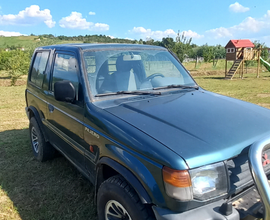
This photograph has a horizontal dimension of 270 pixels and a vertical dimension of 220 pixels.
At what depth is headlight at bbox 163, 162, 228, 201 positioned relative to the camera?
1.67 metres

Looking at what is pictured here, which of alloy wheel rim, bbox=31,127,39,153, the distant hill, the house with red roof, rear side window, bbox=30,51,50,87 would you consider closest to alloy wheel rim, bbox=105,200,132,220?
rear side window, bbox=30,51,50,87

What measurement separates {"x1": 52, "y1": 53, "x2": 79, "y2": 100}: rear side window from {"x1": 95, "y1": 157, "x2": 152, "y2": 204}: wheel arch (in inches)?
38.3

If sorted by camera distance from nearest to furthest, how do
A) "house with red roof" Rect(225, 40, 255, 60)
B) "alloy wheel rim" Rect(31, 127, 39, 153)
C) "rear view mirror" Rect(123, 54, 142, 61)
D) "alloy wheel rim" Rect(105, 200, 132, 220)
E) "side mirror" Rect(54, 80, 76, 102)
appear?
"alloy wheel rim" Rect(105, 200, 132, 220)
"side mirror" Rect(54, 80, 76, 102)
"rear view mirror" Rect(123, 54, 142, 61)
"alloy wheel rim" Rect(31, 127, 39, 153)
"house with red roof" Rect(225, 40, 255, 60)

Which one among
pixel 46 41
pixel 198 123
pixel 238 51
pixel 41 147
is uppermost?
pixel 46 41

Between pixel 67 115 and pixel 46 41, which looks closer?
pixel 67 115

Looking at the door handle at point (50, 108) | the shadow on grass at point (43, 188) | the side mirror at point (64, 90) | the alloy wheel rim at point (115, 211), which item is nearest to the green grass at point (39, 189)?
the shadow on grass at point (43, 188)

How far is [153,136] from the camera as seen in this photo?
190 cm

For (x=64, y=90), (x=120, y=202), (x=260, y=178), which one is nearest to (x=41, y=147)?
(x=64, y=90)

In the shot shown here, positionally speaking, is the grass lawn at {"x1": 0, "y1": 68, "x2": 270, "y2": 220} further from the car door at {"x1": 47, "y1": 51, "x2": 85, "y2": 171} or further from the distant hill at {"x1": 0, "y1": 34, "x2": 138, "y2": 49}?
the distant hill at {"x1": 0, "y1": 34, "x2": 138, "y2": 49}

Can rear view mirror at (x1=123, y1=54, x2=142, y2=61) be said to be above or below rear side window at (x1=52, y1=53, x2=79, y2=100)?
above

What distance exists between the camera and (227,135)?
1.94 meters

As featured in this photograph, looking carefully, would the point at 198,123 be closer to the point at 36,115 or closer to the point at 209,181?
the point at 209,181

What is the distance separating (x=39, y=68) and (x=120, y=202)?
300cm

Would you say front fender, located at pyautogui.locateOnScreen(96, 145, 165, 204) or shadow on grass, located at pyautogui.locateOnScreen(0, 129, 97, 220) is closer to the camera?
front fender, located at pyautogui.locateOnScreen(96, 145, 165, 204)
